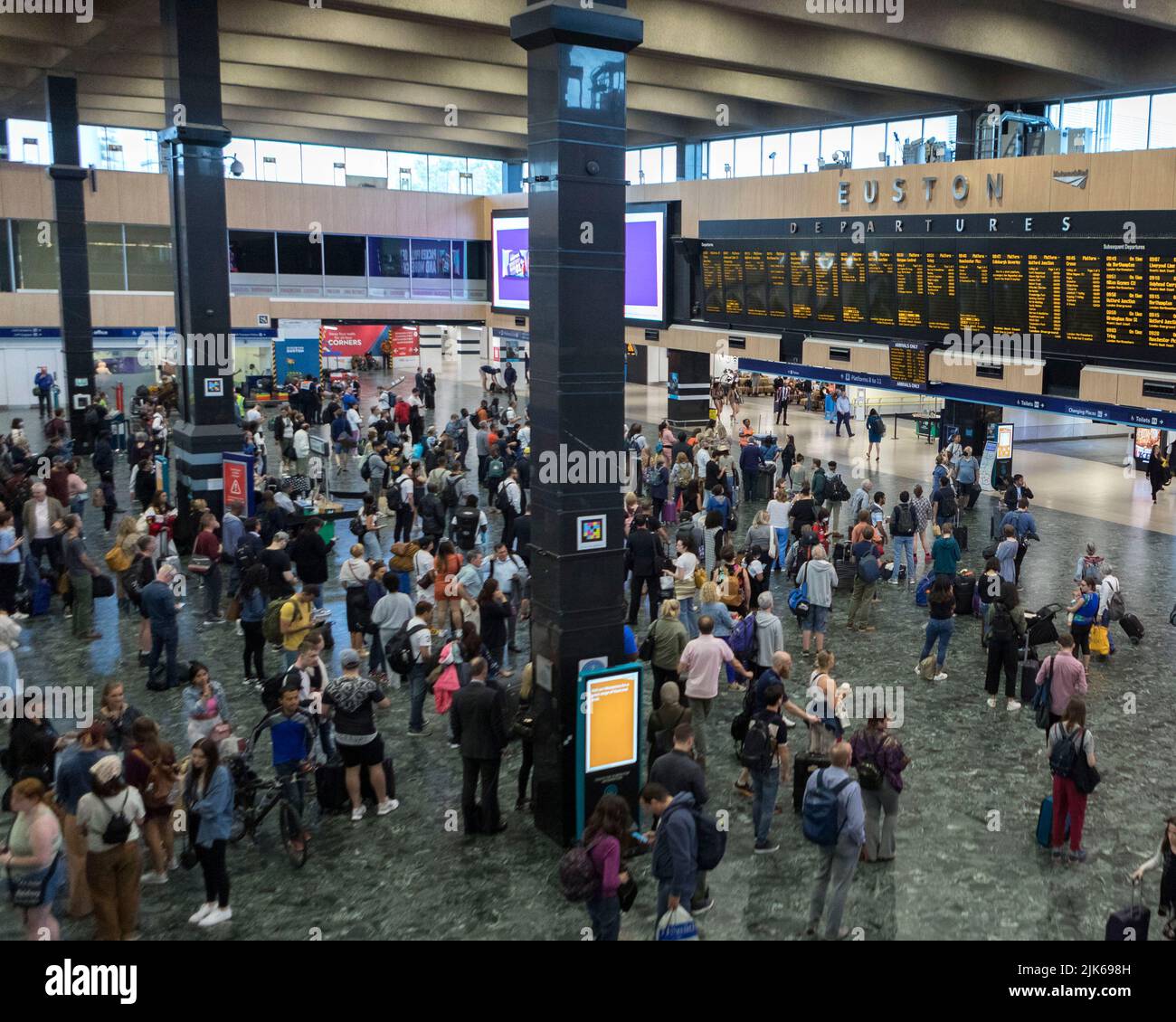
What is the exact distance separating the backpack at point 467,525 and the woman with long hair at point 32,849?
32.4 ft

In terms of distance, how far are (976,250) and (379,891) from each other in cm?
1501

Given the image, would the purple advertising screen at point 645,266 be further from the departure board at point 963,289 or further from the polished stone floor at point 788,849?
the polished stone floor at point 788,849

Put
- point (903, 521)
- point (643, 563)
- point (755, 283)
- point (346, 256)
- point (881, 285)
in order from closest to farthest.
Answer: point (643, 563), point (903, 521), point (881, 285), point (755, 283), point (346, 256)

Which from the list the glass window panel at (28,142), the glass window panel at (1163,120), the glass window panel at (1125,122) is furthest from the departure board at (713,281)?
the glass window panel at (28,142)

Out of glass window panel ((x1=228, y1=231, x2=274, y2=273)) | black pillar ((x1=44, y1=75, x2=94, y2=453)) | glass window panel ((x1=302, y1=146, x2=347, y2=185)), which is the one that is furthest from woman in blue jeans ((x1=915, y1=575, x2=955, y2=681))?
glass window panel ((x1=302, y1=146, x2=347, y2=185))

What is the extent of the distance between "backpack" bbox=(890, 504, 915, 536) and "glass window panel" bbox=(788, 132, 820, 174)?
1949cm

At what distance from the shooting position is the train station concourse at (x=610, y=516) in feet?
26.5

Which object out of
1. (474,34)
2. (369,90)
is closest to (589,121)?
(474,34)

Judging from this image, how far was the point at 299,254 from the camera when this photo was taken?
36781 millimetres

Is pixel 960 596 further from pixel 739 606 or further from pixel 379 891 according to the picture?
pixel 379 891

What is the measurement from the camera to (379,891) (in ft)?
27.2

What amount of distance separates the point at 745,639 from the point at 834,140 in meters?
25.0

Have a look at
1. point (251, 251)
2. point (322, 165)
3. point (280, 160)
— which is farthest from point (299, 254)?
point (322, 165)

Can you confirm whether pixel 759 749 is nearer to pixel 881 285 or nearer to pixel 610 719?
pixel 610 719
